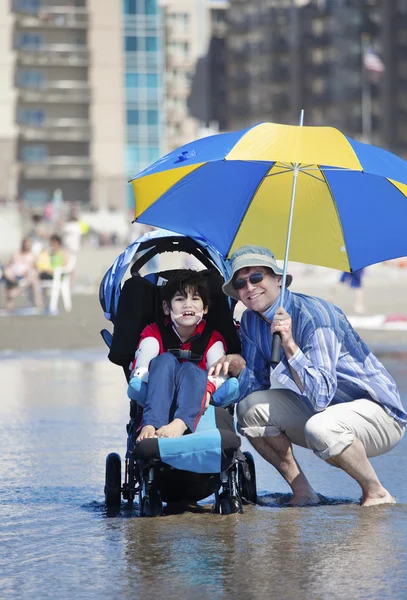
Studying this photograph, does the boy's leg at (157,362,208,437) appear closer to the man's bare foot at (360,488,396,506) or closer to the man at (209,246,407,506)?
the man at (209,246,407,506)

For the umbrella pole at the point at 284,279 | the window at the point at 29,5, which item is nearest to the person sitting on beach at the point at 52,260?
the umbrella pole at the point at 284,279

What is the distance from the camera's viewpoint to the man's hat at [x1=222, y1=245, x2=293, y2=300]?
662 centimetres

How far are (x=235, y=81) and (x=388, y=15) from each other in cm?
2622

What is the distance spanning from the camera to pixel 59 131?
5182 inches

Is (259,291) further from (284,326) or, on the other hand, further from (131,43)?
(131,43)

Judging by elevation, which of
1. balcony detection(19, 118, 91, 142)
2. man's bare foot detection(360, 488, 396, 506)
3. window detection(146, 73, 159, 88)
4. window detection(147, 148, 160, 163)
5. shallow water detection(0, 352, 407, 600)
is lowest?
shallow water detection(0, 352, 407, 600)

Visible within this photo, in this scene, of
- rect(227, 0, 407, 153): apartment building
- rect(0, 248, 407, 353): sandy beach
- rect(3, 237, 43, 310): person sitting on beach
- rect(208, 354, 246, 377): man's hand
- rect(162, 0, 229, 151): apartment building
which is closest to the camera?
rect(208, 354, 246, 377): man's hand

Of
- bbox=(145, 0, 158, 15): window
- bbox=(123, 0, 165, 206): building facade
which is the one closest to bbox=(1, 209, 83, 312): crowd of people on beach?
bbox=(123, 0, 165, 206): building facade

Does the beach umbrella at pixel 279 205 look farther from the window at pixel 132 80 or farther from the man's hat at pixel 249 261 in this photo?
the window at pixel 132 80

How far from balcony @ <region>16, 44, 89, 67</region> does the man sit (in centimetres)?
12605

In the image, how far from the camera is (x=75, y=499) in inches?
287

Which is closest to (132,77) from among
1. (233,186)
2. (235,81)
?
(235,81)

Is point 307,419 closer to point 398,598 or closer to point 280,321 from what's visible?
point 280,321

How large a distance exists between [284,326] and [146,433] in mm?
772
